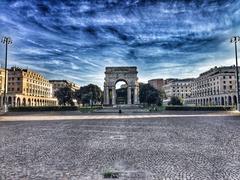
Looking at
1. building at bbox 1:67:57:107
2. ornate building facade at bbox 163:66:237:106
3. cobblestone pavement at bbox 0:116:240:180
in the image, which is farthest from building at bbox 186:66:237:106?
cobblestone pavement at bbox 0:116:240:180

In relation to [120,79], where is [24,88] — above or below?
below

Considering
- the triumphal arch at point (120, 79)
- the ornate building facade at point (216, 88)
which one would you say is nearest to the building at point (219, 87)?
the ornate building facade at point (216, 88)

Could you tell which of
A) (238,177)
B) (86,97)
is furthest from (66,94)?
(238,177)

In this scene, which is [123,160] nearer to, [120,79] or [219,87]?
[120,79]

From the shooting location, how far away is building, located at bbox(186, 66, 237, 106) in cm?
10410

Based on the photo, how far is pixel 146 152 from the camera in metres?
10.0

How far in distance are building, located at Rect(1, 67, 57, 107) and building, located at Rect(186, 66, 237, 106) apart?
278 ft

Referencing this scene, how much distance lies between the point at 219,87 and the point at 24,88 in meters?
89.8

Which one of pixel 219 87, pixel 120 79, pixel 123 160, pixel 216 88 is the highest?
pixel 120 79

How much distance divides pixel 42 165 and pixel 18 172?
91cm

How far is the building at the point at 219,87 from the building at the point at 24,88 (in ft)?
278

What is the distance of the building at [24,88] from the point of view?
10188 cm

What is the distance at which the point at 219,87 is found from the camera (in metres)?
118

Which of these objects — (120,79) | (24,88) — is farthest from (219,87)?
(24,88)
